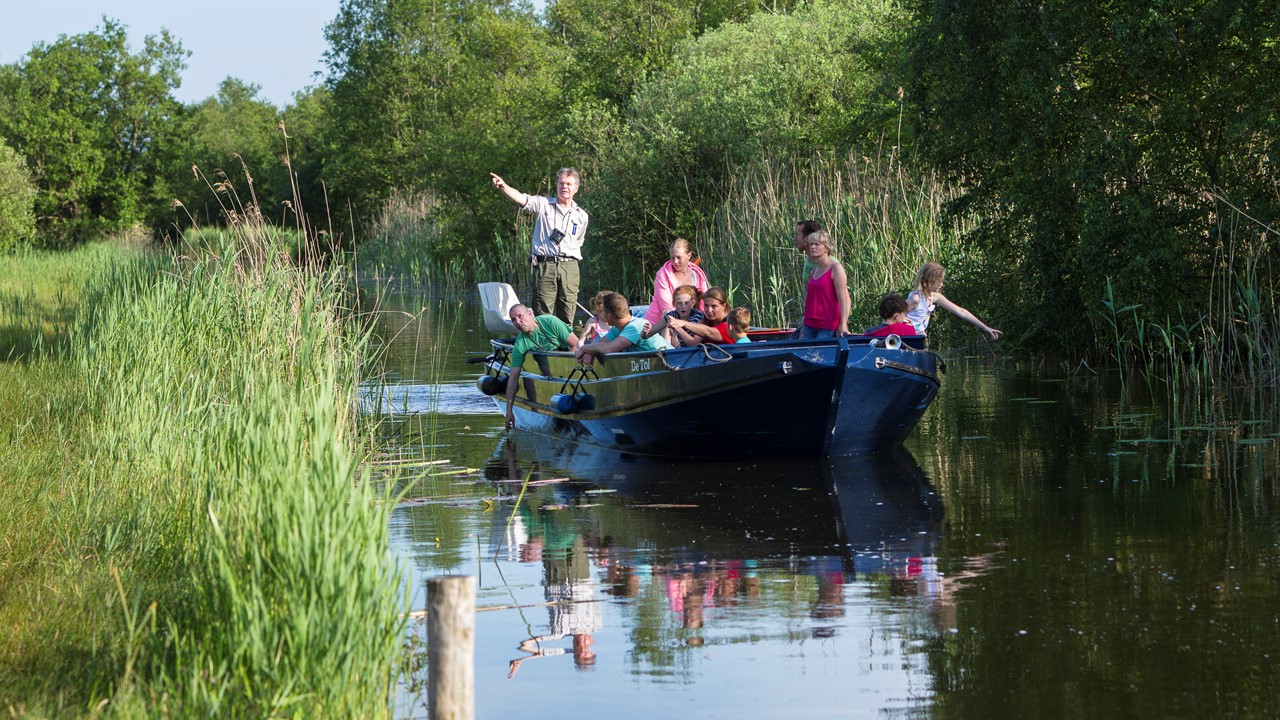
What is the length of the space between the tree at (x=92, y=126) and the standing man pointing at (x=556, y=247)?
4809 cm

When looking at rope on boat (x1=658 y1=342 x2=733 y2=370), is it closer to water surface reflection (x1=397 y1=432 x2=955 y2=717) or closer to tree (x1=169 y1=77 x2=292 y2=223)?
water surface reflection (x1=397 y1=432 x2=955 y2=717)

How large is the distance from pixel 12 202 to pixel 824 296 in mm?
33140

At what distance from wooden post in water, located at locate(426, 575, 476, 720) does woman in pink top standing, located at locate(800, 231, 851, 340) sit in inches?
263

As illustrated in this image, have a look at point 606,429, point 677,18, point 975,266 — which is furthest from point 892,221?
point 677,18

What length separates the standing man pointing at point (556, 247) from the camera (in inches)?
533

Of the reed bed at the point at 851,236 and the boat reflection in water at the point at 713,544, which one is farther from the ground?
the reed bed at the point at 851,236

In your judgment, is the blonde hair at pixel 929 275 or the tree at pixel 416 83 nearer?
the blonde hair at pixel 929 275

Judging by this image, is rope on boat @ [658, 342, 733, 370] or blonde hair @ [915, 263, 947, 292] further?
blonde hair @ [915, 263, 947, 292]

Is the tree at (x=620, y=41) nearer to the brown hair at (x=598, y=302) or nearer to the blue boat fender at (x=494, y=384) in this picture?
the blue boat fender at (x=494, y=384)

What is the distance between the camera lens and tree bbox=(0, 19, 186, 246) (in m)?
58.5

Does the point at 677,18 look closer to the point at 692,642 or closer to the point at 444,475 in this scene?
the point at 444,475

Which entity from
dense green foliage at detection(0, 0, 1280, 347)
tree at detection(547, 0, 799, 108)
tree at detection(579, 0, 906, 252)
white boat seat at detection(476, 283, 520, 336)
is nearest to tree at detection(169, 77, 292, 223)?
dense green foliage at detection(0, 0, 1280, 347)

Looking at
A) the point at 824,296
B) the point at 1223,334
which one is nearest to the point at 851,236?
the point at 1223,334

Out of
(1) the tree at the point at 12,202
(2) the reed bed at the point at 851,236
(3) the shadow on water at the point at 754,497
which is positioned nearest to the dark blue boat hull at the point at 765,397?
(3) the shadow on water at the point at 754,497
